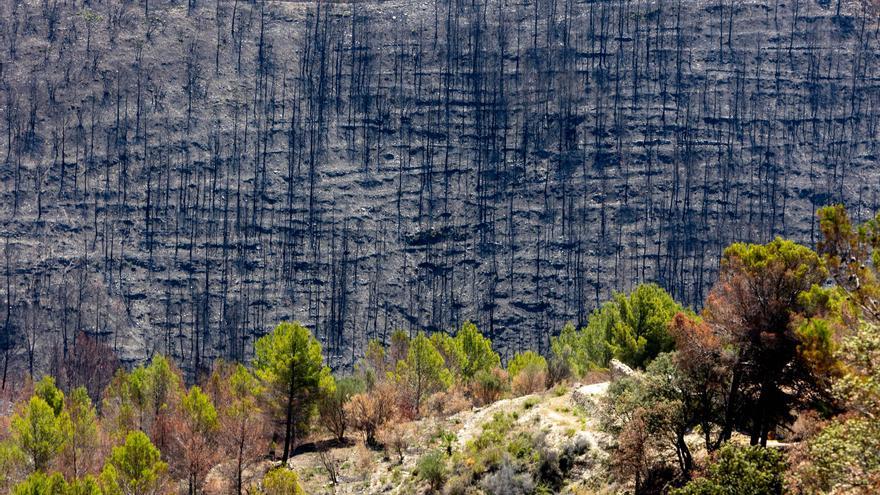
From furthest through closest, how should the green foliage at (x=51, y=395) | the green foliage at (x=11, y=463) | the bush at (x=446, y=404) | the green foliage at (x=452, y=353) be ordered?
the green foliage at (x=452, y=353) → the green foliage at (x=51, y=395) → the bush at (x=446, y=404) → the green foliage at (x=11, y=463)

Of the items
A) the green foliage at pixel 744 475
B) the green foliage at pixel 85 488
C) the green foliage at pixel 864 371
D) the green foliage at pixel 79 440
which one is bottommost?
the green foliage at pixel 79 440

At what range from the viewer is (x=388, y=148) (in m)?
85.8

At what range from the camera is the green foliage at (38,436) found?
1575 inches

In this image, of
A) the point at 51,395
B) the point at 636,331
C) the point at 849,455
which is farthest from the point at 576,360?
the point at 849,455

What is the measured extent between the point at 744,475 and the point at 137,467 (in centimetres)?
2352

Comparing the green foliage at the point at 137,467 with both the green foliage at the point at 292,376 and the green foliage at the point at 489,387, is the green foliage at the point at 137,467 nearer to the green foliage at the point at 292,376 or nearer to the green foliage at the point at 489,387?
the green foliage at the point at 292,376

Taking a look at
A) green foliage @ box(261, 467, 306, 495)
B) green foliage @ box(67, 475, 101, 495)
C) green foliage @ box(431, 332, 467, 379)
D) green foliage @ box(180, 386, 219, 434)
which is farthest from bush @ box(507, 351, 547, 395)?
green foliage @ box(67, 475, 101, 495)

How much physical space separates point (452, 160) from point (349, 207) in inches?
411

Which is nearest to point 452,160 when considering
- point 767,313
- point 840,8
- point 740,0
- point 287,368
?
point 740,0

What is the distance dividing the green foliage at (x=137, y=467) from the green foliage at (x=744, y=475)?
2102 cm

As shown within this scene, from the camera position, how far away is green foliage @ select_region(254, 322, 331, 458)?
145 ft

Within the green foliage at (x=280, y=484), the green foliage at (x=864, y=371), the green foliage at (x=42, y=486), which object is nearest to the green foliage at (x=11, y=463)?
the green foliage at (x=42, y=486)

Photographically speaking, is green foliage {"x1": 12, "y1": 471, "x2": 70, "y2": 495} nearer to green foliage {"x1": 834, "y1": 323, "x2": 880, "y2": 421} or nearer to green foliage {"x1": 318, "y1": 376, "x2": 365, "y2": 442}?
green foliage {"x1": 318, "y1": 376, "x2": 365, "y2": 442}

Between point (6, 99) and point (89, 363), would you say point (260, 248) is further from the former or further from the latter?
point (6, 99)
